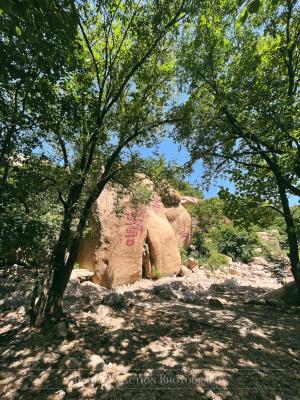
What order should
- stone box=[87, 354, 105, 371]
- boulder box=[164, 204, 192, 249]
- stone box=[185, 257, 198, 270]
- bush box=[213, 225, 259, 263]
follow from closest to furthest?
stone box=[87, 354, 105, 371] → stone box=[185, 257, 198, 270] → boulder box=[164, 204, 192, 249] → bush box=[213, 225, 259, 263]

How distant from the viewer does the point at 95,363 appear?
4.17 m

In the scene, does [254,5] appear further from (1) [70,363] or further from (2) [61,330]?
(2) [61,330]

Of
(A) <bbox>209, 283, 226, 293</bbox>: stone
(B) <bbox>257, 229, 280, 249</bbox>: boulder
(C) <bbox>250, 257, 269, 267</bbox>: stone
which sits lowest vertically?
(A) <bbox>209, 283, 226, 293</bbox>: stone

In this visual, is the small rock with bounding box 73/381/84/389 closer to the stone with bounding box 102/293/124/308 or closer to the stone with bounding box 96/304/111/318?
the stone with bounding box 96/304/111/318

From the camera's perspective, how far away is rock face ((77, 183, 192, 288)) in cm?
1059

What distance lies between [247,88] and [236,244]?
13445 millimetres

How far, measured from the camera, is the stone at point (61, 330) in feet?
16.7

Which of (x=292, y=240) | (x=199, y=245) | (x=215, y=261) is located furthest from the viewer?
(x=199, y=245)

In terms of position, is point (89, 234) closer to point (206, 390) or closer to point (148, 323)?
point (148, 323)

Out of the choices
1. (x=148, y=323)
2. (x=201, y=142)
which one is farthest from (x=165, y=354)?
(x=201, y=142)

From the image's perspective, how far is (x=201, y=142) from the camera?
336 inches

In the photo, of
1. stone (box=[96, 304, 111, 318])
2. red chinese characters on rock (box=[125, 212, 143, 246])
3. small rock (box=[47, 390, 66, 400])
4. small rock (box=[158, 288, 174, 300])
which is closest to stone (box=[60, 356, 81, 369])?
small rock (box=[47, 390, 66, 400])

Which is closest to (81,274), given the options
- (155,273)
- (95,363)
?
(155,273)

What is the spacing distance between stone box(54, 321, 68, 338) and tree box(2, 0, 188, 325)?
0.54 m
